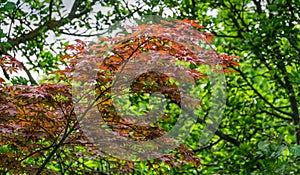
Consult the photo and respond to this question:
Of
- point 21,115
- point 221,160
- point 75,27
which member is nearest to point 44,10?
point 75,27

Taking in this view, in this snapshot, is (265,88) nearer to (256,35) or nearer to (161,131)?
(256,35)

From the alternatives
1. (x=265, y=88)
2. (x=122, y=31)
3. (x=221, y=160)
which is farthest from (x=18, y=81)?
(x=265, y=88)

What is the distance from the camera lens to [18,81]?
2.34 meters

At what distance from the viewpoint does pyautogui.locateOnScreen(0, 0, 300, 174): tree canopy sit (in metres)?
2.02

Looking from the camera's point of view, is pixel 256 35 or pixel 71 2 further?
pixel 71 2

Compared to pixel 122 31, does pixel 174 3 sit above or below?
above

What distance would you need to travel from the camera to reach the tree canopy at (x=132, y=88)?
202 cm

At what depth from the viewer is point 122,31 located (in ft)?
7.47

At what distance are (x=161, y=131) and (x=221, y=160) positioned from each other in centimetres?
125

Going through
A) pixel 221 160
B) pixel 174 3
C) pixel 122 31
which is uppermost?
pixel 174 3

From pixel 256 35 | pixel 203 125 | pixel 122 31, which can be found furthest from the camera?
pixel 203 125

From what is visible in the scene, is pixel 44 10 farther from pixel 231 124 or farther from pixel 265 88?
pixel 265 88

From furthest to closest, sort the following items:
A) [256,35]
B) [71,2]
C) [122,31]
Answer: [71,2] → [256,35] → [122,31]

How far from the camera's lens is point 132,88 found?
2.07 meters
